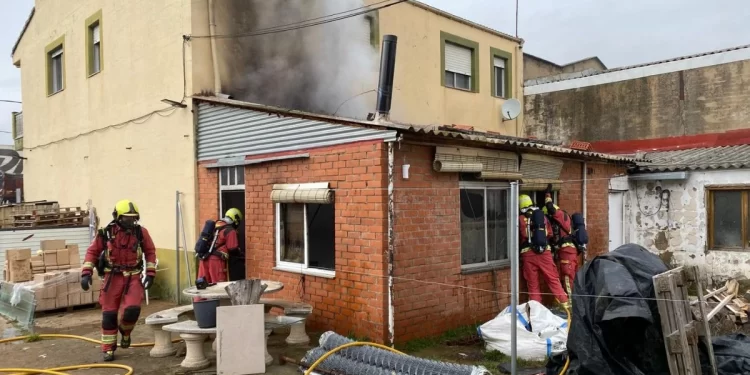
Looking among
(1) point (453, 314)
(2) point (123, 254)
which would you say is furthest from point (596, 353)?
(2) point (123, 254)

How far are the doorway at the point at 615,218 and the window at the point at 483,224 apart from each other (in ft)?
14.3

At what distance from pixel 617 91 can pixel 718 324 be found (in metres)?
10.6

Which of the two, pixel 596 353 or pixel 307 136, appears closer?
pixel 596 353

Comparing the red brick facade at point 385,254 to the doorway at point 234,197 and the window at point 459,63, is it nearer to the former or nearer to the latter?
the doorway at point 234,197

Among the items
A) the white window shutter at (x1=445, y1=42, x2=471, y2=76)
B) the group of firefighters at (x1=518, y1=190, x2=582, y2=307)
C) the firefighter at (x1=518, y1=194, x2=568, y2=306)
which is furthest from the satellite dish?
the firefighter at (x1=518, y1=194, x2=568, y2=306)

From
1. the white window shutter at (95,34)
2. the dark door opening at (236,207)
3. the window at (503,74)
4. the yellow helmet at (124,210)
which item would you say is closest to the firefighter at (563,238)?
the dark door opening at (236,207)

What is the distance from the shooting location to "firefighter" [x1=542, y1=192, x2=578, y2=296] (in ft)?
30.6

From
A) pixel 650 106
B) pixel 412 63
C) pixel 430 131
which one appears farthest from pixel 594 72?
pixel 430 131

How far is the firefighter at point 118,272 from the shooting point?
7074 millimetres

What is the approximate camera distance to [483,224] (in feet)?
27.8

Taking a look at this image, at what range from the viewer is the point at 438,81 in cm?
1488

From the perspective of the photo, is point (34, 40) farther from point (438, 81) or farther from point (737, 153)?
point (737, 153)

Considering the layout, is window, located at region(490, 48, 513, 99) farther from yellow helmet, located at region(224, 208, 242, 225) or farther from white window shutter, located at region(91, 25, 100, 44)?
white window shutter, located at region(91, 25, 100, 44)

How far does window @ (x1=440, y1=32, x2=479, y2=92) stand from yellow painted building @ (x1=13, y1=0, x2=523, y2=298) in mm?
31
